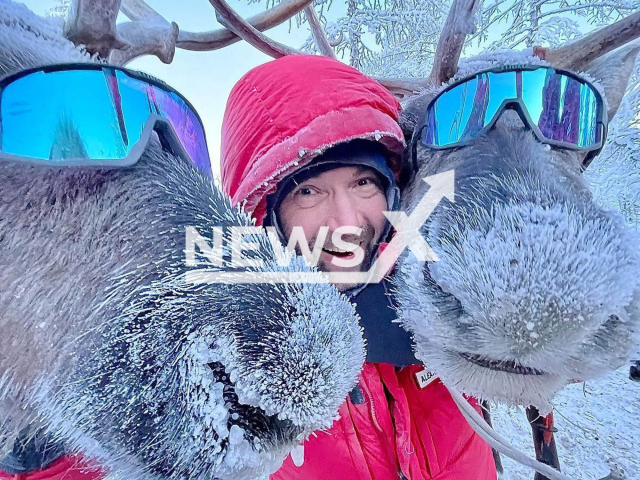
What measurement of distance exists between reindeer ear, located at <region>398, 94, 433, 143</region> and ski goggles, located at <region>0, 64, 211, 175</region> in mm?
758

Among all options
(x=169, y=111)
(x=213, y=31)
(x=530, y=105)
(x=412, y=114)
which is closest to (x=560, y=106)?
(x=530, y=105)

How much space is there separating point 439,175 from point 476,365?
1.56 feet

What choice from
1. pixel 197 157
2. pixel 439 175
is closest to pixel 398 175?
pixel 439 175

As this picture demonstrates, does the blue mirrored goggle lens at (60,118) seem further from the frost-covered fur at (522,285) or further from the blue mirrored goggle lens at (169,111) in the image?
the frost-covered fur at (522,285)

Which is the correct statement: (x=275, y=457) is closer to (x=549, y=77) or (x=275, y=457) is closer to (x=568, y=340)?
(x=568, y=340)

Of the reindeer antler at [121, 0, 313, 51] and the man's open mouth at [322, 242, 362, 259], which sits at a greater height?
the reindeer antler at [121, 0, 313, 51]

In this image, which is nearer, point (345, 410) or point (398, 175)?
point (345, 410)

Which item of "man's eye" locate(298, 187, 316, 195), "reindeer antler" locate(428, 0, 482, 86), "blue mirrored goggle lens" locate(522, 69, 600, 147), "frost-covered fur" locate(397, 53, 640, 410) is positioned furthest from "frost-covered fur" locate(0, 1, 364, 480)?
"reindeer antler" locate(428, 0, 482, 86)

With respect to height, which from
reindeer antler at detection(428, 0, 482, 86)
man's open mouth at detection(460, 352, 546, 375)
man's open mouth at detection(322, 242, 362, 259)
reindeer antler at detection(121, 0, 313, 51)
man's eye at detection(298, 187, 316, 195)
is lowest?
man's open mouth at detection(460, 352, 546, 375)

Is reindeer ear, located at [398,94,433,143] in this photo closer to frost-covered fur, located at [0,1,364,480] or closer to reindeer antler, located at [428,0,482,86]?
reindeer antler, located at [428,0,482,86]

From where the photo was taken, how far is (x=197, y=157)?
86 cm

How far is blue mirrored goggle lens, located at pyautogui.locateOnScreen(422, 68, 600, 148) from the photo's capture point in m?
1.02

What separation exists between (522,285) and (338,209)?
2.13ft

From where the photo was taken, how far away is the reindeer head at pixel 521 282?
67 centimetres
